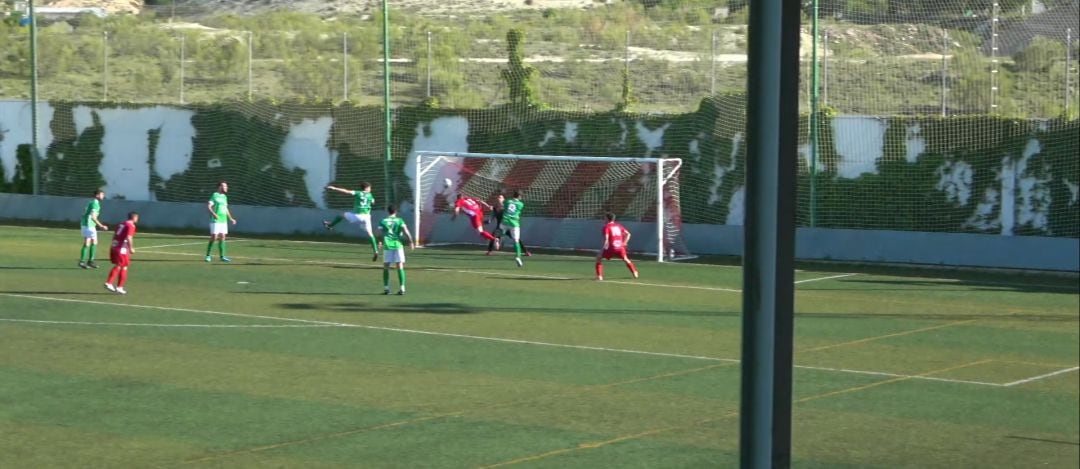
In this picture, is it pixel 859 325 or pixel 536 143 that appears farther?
pixel 536 143

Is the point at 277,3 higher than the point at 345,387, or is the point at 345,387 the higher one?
the point at 277,3

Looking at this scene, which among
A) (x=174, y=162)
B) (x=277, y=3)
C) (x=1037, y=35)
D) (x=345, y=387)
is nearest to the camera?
(x=345, y=387)

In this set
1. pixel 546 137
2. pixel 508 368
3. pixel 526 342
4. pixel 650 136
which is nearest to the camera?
pixel 508 368

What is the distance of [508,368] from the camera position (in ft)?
57.6

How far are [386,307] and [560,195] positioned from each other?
13747 mm

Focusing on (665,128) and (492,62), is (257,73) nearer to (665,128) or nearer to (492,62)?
(492,62)

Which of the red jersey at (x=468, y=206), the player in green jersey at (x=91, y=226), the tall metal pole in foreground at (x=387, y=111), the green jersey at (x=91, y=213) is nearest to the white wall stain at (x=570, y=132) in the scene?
the tall metal pole in foreground at (x=387, y=111)

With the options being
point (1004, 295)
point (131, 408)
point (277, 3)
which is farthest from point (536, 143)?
point (131, 408)

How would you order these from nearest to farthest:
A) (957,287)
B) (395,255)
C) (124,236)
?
(124,236) < (395,255) < (957,287)

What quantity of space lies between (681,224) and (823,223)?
3435 mm

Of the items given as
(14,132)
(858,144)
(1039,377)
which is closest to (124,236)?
(1039,377)

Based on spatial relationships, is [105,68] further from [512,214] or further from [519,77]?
[512,214]

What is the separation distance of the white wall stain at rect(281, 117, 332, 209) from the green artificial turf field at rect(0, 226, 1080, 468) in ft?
38.2

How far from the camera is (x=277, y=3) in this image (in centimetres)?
5888
